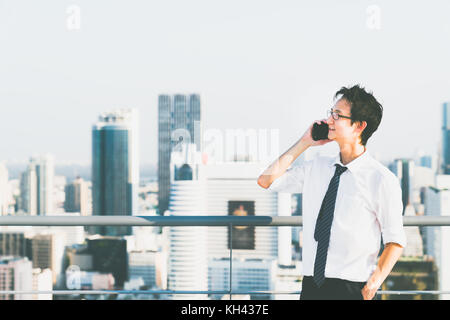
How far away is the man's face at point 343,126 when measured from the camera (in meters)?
1.54

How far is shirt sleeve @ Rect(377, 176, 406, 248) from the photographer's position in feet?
4.78

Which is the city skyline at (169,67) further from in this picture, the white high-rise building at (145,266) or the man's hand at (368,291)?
the man's hand at (368,291)

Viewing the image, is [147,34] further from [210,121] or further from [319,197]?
[319,197]

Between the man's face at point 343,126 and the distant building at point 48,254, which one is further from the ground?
the man's face at point 343,126

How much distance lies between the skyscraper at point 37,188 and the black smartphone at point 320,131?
25.5 m

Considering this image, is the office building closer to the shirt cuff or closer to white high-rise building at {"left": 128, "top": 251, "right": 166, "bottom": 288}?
white high-rise building at {"left": 128, "top": 251, "right": 166, "bottom": 288}

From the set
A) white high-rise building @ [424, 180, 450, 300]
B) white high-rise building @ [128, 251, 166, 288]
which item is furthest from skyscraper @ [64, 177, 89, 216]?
white high-rise building @ [424, 180, 450, 300]

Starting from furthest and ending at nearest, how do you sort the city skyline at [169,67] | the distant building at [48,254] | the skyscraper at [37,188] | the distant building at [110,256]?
the skyscraper at [37,188] → the city skyline at [169,67] → the distant building at [110,256] → the distant building at [48,254]

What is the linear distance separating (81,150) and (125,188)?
372cm

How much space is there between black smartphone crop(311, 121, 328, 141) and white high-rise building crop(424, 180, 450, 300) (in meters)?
15.6

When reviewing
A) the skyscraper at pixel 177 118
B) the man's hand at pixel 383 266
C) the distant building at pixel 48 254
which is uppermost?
the skyscraper at pixel 177 118

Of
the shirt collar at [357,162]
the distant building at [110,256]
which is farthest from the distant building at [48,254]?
the shirt collar at [357,162]

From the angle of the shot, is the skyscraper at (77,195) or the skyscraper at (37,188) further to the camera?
the skyscraper at (37,188)
